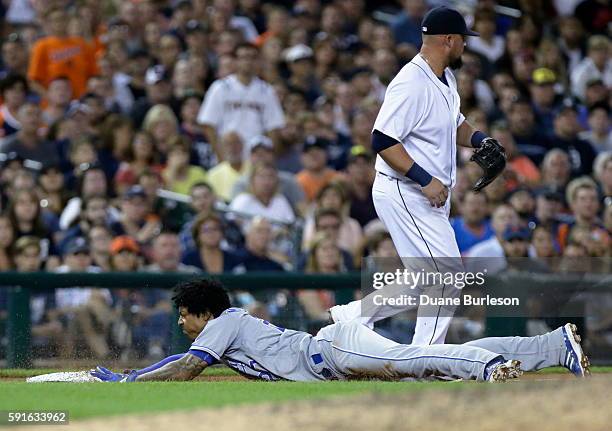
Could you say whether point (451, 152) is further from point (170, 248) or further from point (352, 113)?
point (352, 113)

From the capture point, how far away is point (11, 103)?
13.1m

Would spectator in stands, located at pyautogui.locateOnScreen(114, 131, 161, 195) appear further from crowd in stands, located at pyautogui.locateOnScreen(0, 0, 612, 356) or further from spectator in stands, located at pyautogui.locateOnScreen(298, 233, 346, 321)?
spectator in stands, located at pyautogui.locateOnScreen(298, 233, 346, 321)

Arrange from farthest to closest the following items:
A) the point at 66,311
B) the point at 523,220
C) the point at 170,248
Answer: the point at 523,220 < the point at 170,248 < the point at 66,311

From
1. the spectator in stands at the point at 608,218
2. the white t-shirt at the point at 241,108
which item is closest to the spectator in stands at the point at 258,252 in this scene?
the white t-shirt at the point at 241,108

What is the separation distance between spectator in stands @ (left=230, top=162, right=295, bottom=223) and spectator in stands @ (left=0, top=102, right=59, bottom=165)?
1850mm

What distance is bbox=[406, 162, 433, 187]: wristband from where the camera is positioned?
7.21 m

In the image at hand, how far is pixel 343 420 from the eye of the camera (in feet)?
17.9

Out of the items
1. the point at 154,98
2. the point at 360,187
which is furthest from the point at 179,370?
the point at 154,98

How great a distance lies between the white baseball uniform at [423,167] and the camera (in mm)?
7344

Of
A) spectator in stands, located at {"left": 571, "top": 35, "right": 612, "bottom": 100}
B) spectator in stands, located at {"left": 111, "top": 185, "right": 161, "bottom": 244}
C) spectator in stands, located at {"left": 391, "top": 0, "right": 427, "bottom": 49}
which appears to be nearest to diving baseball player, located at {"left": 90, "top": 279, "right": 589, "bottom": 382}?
spectator in stands, located at {"left": 111, "top": 185, "right": 161, "bottom": 244}

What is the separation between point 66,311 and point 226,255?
1.64 metres

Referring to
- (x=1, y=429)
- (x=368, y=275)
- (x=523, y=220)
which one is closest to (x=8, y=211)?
(x=368, y=275)

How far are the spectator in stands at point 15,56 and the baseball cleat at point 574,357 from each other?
8333mm

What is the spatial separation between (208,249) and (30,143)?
261cm
